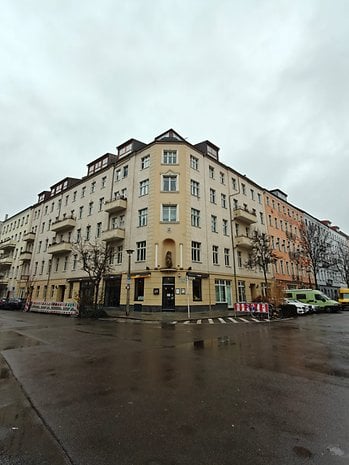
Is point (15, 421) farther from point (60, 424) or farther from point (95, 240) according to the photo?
point (95, 240)

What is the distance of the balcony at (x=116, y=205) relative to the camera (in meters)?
28.4

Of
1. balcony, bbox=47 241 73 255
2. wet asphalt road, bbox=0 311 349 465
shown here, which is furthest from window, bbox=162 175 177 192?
wet asphalt road, bbox=0 311 349 465

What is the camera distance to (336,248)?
63.2 meters

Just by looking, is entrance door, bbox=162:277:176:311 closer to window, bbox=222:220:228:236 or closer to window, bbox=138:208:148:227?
window, bbox=138:208:148:227

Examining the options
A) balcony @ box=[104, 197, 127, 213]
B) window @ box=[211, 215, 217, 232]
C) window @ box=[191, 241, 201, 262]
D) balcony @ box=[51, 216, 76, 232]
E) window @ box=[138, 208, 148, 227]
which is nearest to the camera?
window @ box=[191, 241, 201, 262]

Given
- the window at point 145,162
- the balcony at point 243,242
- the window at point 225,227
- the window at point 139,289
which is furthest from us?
the balcony at point 243,242

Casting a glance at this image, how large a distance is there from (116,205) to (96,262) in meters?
7.81

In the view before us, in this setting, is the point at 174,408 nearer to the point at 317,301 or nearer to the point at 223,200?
the point at 317,301

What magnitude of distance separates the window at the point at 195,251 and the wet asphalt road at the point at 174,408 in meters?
17.8

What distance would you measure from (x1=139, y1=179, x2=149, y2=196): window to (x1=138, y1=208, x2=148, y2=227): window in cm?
193

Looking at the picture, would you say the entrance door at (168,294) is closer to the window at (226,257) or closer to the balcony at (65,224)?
the window at (226,257)

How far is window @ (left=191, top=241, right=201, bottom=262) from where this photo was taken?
83.7 ft

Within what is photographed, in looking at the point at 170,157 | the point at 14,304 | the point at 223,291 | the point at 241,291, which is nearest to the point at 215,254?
the point at 223,291

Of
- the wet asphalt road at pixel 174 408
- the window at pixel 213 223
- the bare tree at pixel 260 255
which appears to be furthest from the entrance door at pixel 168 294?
the wet asphalt road at pixel 174 408
